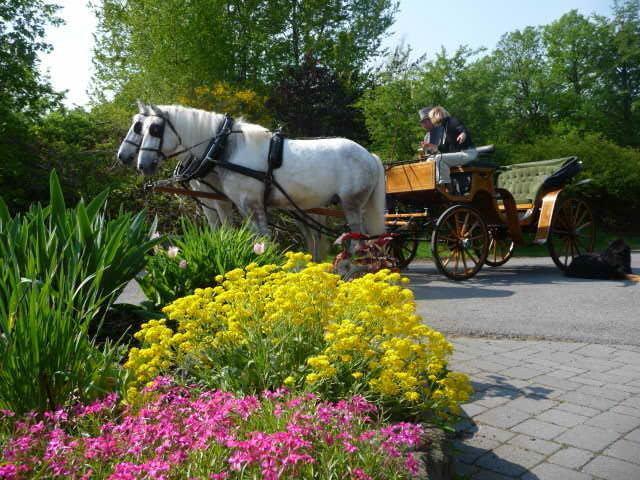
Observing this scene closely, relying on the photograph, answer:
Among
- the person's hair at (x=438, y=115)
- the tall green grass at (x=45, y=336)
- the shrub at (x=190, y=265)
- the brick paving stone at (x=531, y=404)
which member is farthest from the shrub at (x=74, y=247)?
the person's hair at (x=438, y=115)

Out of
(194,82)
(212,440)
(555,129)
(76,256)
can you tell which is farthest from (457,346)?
(555,129)

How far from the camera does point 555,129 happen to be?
99.6 feet

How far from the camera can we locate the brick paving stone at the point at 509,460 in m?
2.50

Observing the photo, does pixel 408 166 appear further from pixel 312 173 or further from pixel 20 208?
pixel 20 208

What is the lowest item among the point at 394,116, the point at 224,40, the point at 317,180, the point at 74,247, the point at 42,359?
the point at 42,359

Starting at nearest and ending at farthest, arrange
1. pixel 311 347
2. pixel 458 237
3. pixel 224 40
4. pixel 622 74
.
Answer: pixel 311 347 → pixel 458 237 → pixel 224 40 → pixel 622 74

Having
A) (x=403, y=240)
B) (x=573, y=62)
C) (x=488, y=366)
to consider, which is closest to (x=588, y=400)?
(x=488, y=366)

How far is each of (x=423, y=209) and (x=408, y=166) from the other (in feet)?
3.20

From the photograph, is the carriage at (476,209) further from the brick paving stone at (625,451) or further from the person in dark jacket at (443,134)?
the brick paving stone at (625,451)

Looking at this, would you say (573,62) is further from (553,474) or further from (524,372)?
(553,474)

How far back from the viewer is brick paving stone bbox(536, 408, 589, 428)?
302 centimetres

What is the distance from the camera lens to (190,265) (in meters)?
3.77

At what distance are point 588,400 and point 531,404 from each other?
0.37m

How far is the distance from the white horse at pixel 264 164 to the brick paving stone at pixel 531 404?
11.3ft
